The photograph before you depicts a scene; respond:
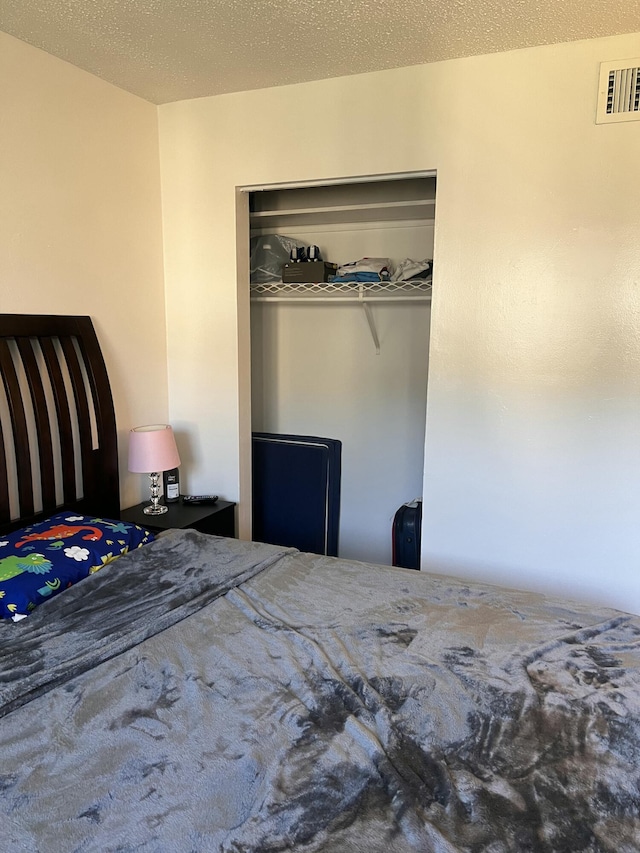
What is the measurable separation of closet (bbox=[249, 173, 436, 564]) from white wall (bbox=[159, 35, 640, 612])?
588 mm

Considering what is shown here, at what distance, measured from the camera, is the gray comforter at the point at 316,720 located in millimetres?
993

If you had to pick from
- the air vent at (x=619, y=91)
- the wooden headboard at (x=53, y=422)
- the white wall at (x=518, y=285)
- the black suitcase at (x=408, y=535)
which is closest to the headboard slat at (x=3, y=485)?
Answer: the wooden headboard at (x=53, y=422)

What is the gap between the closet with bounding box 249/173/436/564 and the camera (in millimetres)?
3270

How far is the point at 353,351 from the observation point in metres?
3.54

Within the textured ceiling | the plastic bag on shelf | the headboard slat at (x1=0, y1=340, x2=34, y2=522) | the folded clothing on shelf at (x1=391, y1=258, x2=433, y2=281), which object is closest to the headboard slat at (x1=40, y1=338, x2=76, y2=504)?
the headboard slat at (x1=0, y1=340, x2=34, y2=522)

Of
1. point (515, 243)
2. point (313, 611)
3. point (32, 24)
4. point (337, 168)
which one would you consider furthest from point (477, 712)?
point (32, 24)

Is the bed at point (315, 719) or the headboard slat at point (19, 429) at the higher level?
the headboard slat at point (19, 429)

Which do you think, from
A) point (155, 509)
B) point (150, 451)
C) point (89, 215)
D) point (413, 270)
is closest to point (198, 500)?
point (155, 509)

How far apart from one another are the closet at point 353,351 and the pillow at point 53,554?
1.62 metres

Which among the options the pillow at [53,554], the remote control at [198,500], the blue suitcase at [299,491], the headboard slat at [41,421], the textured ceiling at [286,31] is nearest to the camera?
the pillow at [53,554]

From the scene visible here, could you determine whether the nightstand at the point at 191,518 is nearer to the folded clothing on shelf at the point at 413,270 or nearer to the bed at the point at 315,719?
the bed at the point at 315,719

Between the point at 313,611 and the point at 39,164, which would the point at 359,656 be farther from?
the point at 39,164

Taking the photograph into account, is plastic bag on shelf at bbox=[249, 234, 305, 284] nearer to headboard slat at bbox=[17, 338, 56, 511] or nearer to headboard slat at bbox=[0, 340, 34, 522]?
headboard slat at bbox=[17, 338, 56, 511]

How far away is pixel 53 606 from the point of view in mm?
1720
